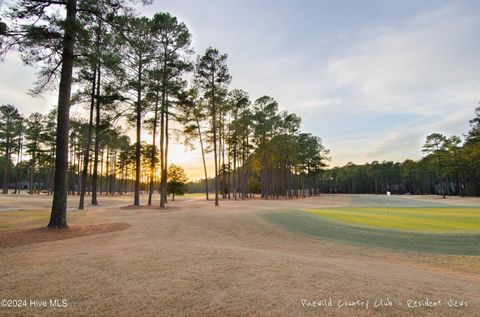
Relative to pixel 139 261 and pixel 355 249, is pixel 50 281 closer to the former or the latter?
pixel 139 261

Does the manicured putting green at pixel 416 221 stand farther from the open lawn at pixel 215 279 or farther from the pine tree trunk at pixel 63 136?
the pine tree trunk at pixel 63 136

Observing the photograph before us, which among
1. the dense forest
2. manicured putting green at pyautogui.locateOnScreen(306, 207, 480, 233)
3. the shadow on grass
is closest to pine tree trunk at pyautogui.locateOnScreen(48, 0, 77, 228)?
the dense forest

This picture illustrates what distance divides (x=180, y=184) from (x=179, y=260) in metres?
35.5

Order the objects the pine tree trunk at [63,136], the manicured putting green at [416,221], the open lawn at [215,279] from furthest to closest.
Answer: the manicured putting green at [416,221]
the pine tree trunk at [63,136]
the open lawn at [215,279]

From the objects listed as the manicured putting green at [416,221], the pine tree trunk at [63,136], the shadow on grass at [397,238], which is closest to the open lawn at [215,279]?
the shadow on grass at [397,238]

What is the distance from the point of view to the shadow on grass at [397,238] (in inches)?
410

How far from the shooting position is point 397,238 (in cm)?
1201

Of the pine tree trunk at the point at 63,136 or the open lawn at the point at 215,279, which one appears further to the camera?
the pine tree trunk at the point at 63,136

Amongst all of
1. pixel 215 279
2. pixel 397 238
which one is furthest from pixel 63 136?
pixel 397 238

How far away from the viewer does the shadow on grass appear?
10422 millimetres

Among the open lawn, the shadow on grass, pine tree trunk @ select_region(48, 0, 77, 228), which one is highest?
pine tree trunk @ select_region(48, 0, 77, 228)

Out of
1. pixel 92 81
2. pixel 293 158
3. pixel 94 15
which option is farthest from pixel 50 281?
pixel 293 158

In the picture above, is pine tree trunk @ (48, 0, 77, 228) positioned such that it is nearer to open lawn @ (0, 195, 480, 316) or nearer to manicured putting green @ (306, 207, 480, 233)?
open lawn @ (0, 195, 480, 316)

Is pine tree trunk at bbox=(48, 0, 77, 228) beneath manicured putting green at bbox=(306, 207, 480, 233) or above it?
above
